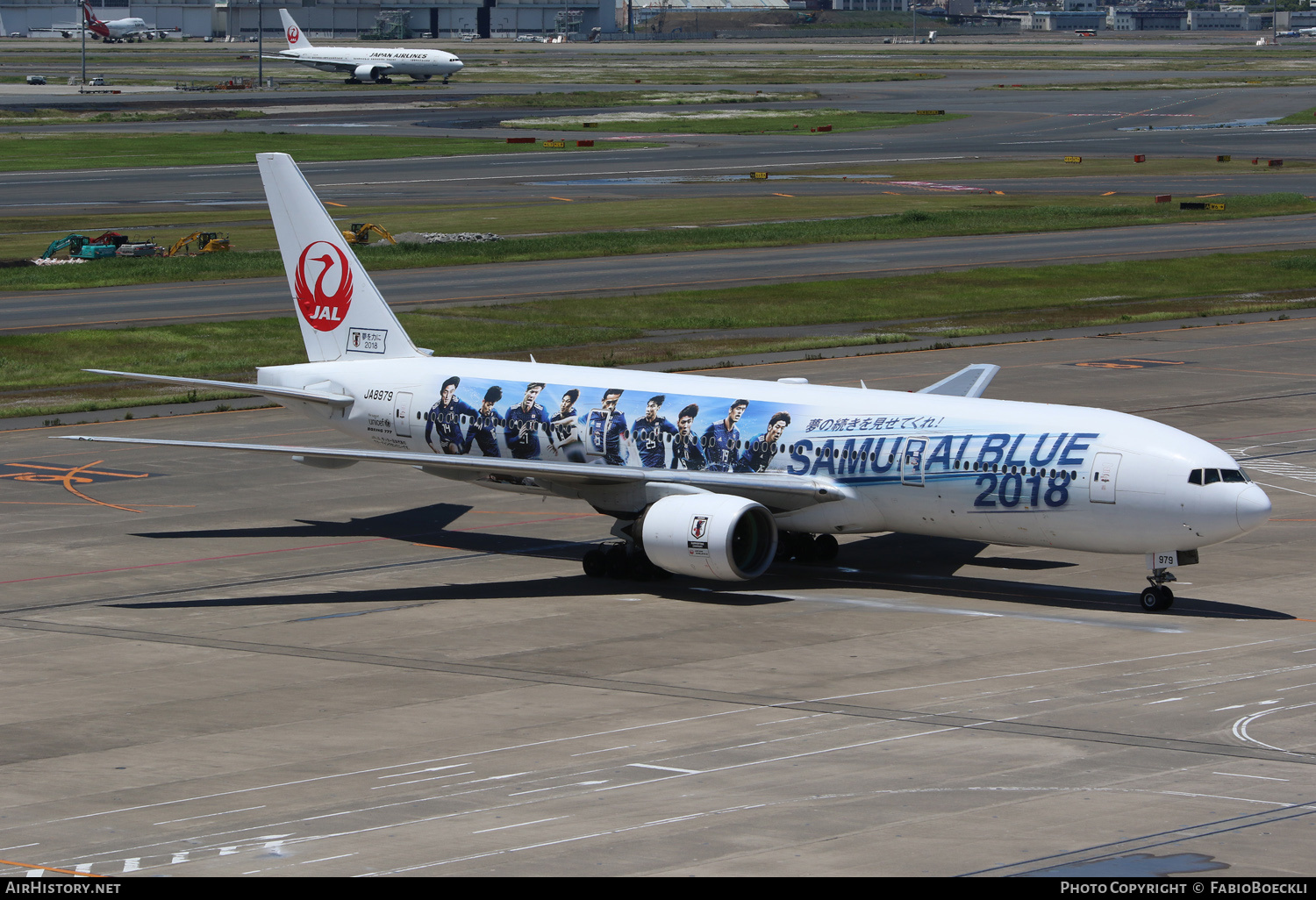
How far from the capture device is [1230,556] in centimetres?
3947

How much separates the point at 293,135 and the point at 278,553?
126860 millimetres

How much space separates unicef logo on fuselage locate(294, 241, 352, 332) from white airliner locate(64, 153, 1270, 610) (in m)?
0.05

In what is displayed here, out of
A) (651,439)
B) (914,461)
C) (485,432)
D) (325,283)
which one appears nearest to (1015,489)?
(914,461)

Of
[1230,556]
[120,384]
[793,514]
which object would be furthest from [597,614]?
[120,384]

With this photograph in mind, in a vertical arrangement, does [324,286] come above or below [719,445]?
A: above

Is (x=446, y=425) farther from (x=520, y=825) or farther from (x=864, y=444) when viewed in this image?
(x=520, y=825)

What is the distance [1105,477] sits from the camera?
33062 millimetres

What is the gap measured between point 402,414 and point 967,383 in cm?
1440

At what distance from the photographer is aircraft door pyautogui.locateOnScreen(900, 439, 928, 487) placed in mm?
35125

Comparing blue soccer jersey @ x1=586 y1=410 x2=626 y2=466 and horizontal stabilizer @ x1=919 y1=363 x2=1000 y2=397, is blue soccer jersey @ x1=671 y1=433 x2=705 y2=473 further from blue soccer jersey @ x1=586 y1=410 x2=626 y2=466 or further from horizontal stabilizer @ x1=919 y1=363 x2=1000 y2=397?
horizontal stabilizer @ x1=919 y1=363 x2=1000 y2=397

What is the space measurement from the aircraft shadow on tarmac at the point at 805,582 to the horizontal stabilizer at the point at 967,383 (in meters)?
3.83

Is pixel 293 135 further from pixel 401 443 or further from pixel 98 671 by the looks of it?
pixel 98 671

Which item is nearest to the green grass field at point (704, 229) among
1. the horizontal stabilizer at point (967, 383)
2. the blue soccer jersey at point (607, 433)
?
the horizontal stabilizer at point (967, 383)

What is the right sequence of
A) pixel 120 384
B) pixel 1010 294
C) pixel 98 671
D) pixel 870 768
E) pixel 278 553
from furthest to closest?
pixel 1010 294, pixel 120 384, pixel 278 553, pixel 98 671, pixel 870 768
